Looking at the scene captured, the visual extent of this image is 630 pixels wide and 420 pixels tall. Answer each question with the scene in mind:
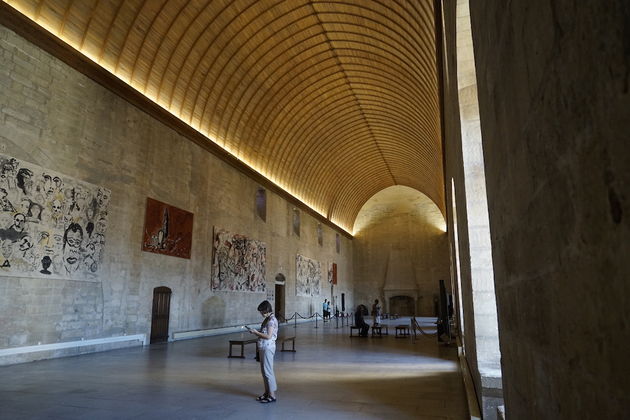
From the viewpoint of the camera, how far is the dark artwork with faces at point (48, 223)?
898 cm

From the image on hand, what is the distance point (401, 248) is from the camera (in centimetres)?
3688

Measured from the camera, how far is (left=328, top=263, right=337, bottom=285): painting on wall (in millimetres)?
31734

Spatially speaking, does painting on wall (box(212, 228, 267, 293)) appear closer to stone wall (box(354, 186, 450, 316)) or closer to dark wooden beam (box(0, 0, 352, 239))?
dark wooden beam (box(0, 0, 352, 239))

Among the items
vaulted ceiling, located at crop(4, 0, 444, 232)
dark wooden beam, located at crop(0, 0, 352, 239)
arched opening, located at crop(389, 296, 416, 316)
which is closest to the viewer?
dark wooden beam, located at crop(0, 0, 352, 239)

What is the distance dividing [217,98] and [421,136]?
10615 mm

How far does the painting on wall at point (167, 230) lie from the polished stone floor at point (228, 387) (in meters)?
3.70

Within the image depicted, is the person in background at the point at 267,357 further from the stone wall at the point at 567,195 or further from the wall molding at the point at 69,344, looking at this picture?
the wall molding at the point at 69,344

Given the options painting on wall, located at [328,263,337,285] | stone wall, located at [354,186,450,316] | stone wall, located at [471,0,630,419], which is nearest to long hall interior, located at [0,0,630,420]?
stone wall, located at [471,0,630,419]

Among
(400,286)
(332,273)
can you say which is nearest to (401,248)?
(400,286)

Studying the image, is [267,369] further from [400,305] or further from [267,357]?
[400,305]

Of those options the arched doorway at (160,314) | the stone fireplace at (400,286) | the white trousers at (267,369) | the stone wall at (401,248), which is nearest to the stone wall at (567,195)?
the white trousers at (267,369)

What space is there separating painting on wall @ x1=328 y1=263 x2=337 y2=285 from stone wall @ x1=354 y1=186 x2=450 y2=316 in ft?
17.9

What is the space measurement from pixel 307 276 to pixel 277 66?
13600mm

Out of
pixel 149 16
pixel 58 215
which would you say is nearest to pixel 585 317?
pixel 58 215
